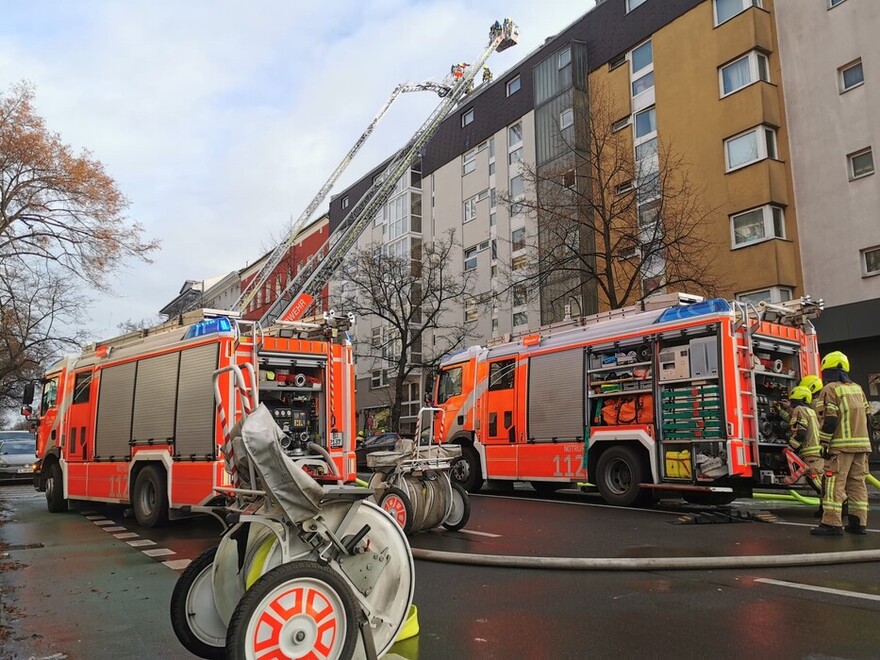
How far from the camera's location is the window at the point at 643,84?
26.9 metres

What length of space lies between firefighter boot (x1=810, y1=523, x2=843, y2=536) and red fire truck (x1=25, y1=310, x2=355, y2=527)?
628cm

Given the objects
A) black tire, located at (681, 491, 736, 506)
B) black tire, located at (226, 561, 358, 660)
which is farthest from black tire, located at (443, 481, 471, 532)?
black tire, located at (226, 561, 358, 660)

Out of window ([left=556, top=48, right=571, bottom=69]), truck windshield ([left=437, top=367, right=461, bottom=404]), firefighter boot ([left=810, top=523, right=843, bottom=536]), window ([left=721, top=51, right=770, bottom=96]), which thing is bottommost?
firefighter boot ([left=810, top=523, right=843, bottom=536])

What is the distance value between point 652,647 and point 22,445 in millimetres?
23458

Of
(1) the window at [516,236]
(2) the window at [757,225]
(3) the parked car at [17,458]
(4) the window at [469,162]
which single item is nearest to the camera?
(3) the parked car at [17,458]

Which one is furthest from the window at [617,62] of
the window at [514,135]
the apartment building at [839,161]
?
the window at [514,135]

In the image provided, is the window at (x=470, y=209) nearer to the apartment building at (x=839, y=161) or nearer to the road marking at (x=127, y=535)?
the apartment building at (x=839, y=161)

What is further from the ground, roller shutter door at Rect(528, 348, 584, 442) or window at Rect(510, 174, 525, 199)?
window at Rect(510, 174, 525, 199)

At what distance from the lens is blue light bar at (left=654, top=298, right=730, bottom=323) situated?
10164 millimetres


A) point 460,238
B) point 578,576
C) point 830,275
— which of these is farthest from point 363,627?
point 460,238

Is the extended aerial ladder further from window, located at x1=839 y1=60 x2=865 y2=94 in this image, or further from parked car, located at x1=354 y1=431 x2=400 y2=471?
window, located at x1=839 y1=60 x2=865 y2=94

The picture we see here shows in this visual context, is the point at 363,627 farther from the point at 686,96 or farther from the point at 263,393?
the point at 686,96

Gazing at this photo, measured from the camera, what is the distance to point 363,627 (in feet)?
11.6

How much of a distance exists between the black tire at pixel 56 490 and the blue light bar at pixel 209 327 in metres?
5.04
